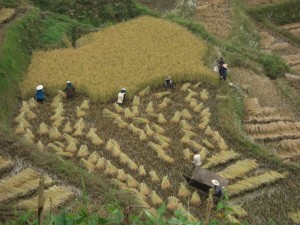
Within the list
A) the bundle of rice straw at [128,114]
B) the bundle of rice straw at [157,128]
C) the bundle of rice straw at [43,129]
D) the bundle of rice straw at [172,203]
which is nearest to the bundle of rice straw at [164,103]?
the bundle of rice straw at [128,114]

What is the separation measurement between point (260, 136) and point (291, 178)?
215cm

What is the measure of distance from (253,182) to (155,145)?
8.72 ft

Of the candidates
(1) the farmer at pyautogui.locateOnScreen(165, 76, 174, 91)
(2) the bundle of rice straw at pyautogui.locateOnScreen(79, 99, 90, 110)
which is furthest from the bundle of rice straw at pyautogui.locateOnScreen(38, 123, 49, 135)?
(1) the farmer at pyautogui.locateOnScreen(165, 76, 174, 91)

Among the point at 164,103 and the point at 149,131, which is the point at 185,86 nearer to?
the point at 164,103

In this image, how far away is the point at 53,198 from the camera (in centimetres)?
933

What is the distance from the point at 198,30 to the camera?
64.5 ft

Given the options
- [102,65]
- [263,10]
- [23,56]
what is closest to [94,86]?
[102,65]

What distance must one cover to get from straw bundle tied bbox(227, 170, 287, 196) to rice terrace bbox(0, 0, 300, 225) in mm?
31

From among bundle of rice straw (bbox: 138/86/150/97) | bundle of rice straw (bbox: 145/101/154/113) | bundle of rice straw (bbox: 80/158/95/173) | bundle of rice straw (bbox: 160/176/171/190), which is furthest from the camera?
bundle of rice straw (bbox: 138/86/150/97)

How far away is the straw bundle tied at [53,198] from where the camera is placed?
8.92m

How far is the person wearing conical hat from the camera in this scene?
13711 millimetres

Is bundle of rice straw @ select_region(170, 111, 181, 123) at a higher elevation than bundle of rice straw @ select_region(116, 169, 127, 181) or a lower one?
higher

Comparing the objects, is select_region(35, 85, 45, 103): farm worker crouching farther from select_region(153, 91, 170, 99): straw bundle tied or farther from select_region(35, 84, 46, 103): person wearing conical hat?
select_region(153, 91, 170, 99): straw bundle tied

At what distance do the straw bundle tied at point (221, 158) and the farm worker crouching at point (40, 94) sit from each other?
5514 mm
